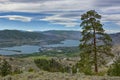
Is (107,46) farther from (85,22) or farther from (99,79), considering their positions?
(99,79)

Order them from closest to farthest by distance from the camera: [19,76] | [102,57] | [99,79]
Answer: [99,79] < [19,76] < [102,57]

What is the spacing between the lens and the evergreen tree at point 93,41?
55.9 meters

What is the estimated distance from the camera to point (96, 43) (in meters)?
59.8

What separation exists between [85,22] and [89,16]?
1.69 m

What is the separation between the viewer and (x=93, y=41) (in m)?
56.2

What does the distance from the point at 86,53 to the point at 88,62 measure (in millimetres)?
1898

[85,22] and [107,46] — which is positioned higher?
[85,22]

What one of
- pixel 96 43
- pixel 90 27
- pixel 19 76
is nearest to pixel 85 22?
pixel 90 27

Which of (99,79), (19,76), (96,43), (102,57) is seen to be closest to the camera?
(99,79)

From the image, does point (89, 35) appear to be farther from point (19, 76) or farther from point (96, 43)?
point (19, 76)

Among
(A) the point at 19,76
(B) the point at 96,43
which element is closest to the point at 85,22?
(B) the point at 96,43

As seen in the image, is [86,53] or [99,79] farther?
[86,53]

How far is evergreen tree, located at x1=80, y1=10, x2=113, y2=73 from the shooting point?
183ft

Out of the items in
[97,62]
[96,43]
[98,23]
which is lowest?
[97,62]
